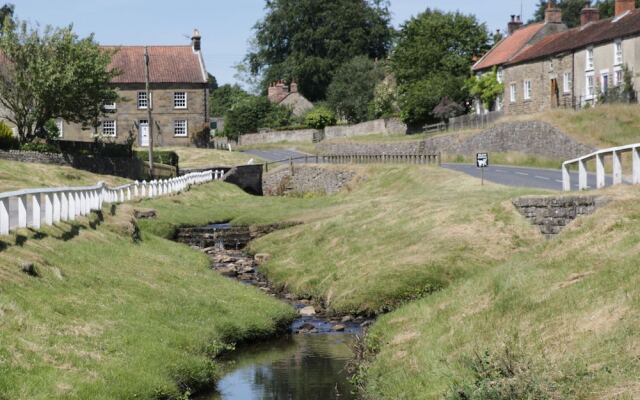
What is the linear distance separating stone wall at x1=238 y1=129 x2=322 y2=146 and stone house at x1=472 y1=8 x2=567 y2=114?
83.5 ft

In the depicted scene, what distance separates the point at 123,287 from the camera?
22844 mm

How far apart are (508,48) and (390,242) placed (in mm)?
58194

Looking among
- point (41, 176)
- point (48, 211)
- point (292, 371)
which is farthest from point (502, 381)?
point (41, 176)

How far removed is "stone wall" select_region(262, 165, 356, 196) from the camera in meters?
68.6

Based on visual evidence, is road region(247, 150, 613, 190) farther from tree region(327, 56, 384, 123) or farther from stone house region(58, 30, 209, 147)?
tree region(327, 56, 384, 123)

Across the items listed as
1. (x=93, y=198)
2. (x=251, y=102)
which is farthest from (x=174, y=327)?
(x=251, y=102)

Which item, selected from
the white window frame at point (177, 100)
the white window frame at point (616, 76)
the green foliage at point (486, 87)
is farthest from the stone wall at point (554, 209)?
the white window frame at point (177, 100)

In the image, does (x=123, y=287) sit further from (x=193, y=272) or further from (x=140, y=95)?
(x=140, y=95)

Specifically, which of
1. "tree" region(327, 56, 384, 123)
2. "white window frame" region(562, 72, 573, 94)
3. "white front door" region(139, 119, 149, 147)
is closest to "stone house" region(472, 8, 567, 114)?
"white window frame" region(562, 72, 573, 94)

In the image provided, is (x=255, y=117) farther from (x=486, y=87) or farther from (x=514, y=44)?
(x=514, y=44)

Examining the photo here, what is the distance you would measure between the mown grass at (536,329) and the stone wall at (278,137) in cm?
8884

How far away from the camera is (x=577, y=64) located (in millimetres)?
73562

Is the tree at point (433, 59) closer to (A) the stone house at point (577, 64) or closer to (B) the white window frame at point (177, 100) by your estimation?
(A) the stone house at point (577, 64)

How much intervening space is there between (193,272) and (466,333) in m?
12.6
